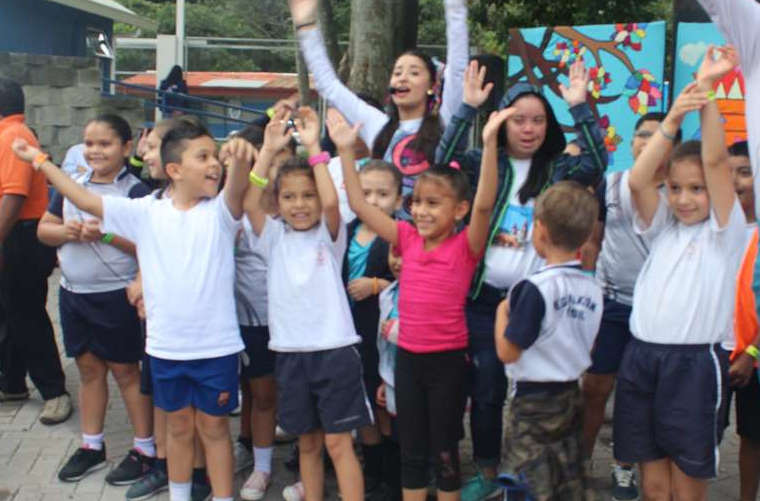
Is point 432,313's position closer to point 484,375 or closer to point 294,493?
point 484,375

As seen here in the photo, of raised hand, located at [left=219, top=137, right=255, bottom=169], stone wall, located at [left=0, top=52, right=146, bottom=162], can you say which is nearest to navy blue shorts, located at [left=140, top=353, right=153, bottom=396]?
raised hand, located at [left=219, top=137, right=255, bottom=169]

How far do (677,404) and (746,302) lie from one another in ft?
1.44

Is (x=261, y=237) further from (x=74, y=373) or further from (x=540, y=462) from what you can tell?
(x=74, y=373)

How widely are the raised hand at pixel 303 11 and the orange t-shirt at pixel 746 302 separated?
216 cm

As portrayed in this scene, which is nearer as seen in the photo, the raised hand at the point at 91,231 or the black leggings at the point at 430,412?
the black leggings at the point at 430,412

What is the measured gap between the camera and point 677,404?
11.0 ft

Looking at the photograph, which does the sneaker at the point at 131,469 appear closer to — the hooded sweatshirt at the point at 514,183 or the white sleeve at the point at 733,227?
the hooded sweatshirt at the point at 514,183

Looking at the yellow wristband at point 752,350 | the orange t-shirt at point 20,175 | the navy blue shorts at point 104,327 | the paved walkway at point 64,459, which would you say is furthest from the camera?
the orange t-shirt at point 20,175

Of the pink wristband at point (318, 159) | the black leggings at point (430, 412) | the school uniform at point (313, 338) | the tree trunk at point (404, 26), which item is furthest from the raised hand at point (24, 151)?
the tree trunk at point (404, 26)

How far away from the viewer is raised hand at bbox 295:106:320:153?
3749 mm

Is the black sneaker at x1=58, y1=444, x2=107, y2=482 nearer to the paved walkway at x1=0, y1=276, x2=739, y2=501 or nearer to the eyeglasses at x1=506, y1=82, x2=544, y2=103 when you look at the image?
the paved walkway at x1=0, y1=276, x2=739, y2=501

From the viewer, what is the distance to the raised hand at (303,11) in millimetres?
4260

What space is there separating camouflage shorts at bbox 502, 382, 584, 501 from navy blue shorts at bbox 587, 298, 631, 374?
76 cm

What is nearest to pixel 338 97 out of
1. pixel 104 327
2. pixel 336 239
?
pixel 336 239
